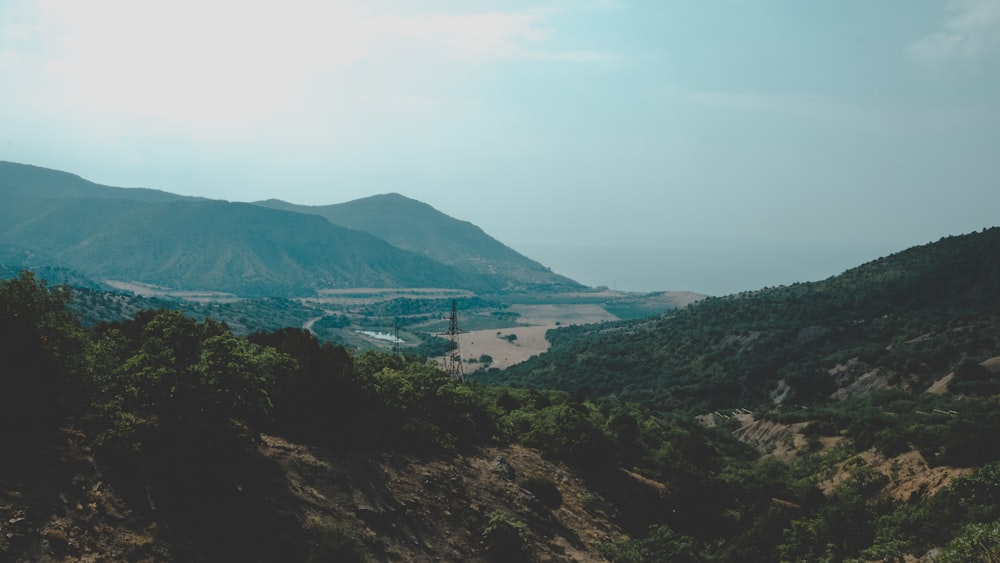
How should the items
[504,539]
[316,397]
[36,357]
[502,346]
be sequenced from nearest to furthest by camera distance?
[36,357] < [504,539] < [316,397] < [502,346]

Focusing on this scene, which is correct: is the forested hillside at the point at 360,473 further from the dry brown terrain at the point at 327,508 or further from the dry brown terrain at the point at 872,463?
the dry brown terrain at the point at 872,463

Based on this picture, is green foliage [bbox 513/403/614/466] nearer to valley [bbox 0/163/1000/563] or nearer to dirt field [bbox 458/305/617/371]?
valley [bbox 0/163/1000/563]

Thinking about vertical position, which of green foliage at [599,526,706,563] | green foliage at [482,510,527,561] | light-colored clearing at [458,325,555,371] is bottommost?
light-colored clearing at [458,325,555,371]

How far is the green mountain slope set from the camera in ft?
199

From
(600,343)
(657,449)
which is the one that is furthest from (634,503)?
(600,343)

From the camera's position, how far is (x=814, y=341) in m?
77.8

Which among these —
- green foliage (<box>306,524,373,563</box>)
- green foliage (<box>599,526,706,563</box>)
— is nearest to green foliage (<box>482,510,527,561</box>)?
green foliage (<box>599,526,706,563</box>)

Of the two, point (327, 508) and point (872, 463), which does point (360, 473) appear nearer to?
point (327, 508)

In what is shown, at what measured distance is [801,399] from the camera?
6412 centimetres

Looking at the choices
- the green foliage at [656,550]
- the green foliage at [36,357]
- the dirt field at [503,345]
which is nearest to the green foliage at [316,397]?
the green foliage at [36,357]

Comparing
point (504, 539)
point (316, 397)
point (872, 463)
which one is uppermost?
point (316, 397)

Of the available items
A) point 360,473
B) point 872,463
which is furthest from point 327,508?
point 872,463

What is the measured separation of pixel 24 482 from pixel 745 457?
4494 cm

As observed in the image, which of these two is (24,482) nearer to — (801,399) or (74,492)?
(74,492)
